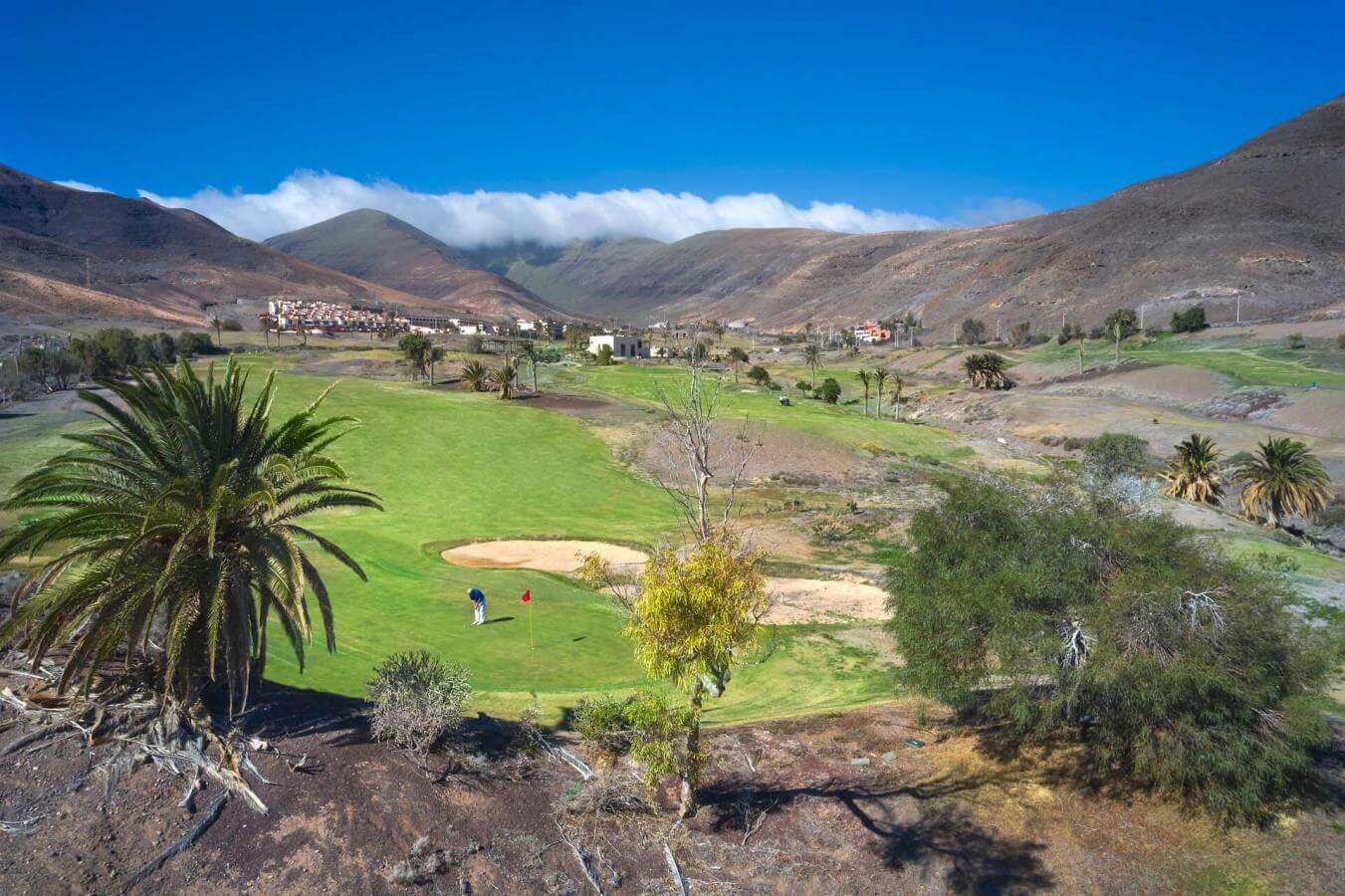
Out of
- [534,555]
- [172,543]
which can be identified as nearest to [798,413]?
[534,555]

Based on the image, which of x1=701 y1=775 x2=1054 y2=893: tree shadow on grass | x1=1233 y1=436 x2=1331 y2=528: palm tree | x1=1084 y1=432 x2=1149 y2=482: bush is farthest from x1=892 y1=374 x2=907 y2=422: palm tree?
x1=701 y1=775 x2=1054 y2=893: tree shadow on grass

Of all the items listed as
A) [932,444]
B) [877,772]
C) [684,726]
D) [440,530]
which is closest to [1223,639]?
[877,772]

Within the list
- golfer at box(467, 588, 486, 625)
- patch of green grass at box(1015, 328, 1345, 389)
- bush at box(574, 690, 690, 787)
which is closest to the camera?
bush at box(574, 690, 690, 787)

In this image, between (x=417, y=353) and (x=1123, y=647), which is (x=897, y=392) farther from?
(x=1123, y=647)

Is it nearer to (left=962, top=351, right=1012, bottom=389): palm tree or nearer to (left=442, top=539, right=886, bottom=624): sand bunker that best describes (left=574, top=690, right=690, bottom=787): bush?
(left=442, top=539, right=886, bottom=624): sand bunker

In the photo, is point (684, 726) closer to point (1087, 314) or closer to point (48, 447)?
point (48, 447)

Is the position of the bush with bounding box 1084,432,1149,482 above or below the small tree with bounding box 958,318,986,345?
below

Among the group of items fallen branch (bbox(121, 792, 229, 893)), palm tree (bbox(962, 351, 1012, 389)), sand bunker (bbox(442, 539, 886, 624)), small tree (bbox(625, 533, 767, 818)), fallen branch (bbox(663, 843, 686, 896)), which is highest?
palm tree (bbox(962, 351, 1012, 389))
